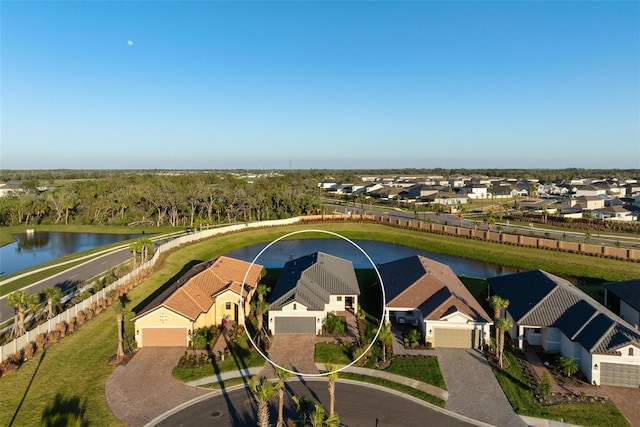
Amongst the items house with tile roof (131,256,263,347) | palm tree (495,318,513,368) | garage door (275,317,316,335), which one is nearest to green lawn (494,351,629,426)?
palm tree (495,318,513,368)

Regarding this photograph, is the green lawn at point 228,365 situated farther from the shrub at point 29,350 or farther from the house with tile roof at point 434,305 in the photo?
the house with tile roof at point 434,305

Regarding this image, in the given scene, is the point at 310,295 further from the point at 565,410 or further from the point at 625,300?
the point at 625,300

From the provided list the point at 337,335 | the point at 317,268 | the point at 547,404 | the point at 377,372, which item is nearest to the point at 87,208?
the point at 317,268

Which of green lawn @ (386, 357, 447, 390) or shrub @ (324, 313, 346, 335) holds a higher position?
shrub @ (324, 313, 346, 335)

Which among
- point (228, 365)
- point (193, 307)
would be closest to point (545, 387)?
point (228, 365)

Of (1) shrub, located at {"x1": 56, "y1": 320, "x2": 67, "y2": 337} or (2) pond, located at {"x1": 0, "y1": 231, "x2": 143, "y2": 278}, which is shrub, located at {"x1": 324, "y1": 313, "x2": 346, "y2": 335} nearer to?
(1) shrub, located at {"x1": 56, "y1": 320, "x2": 67, "y2": 337}

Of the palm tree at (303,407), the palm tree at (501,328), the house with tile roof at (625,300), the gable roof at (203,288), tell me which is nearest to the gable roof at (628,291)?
the house with tile roof at (625,300)
